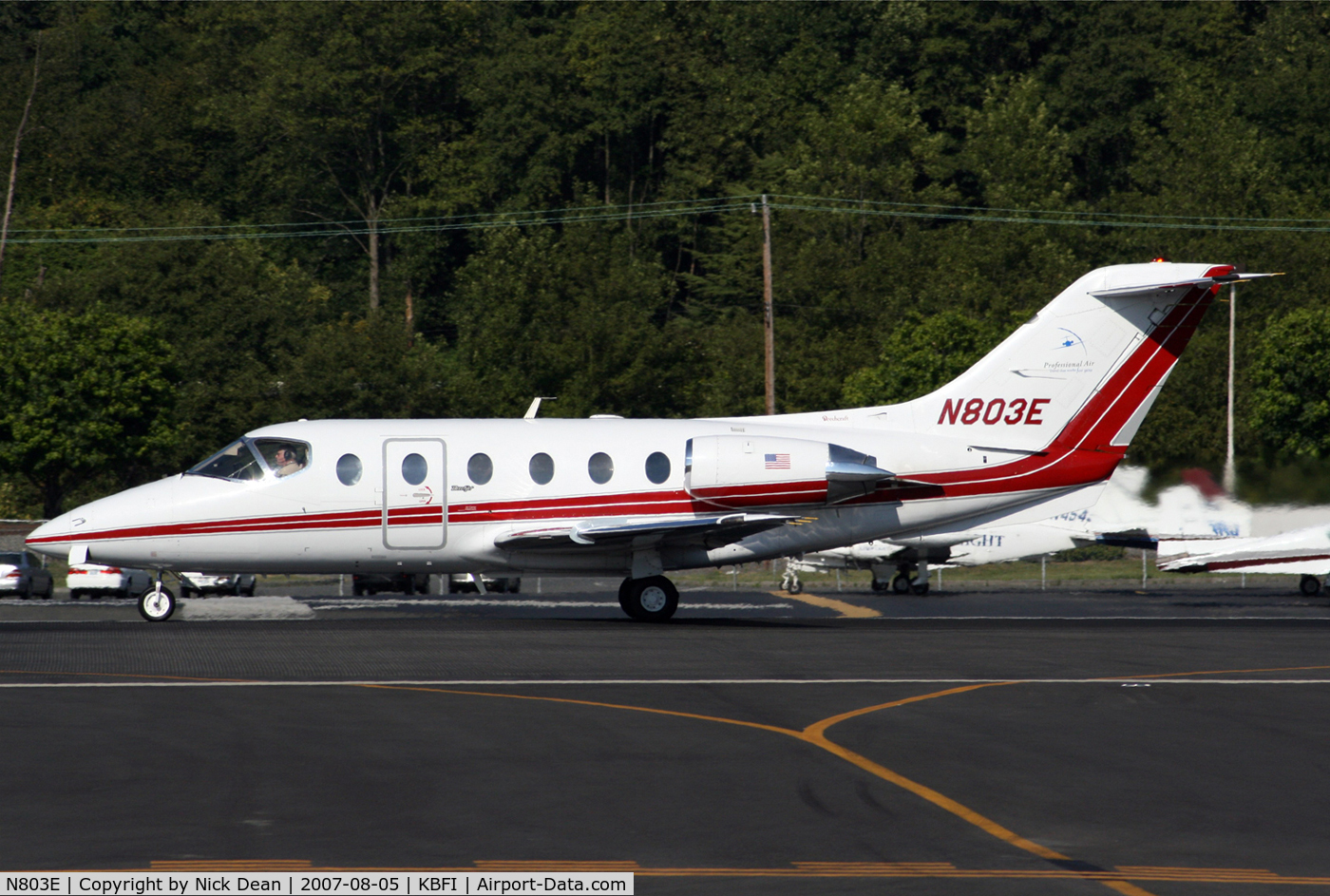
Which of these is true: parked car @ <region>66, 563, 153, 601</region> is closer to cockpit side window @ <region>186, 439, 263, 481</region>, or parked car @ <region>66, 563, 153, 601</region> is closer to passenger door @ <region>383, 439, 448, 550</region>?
cockpit side window @ <region>186, 439, 263, 481</region>

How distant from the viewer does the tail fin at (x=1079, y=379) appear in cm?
2538

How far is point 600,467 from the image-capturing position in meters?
24.5

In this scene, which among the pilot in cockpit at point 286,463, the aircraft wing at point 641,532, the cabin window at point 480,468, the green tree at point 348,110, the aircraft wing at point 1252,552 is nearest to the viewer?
the aircraft wing at point 641,532

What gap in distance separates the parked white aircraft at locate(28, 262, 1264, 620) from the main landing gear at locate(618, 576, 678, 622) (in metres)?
0.03

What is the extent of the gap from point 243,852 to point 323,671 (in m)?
8.92

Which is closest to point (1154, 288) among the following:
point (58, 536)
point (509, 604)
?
point (509, 604)

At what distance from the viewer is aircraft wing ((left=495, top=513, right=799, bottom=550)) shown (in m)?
23.4

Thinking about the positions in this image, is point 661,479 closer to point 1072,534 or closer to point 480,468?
point 480,468

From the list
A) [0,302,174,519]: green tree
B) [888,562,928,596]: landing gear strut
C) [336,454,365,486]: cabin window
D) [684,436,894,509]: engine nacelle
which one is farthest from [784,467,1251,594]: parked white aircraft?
[0,302,174,519]: green tree

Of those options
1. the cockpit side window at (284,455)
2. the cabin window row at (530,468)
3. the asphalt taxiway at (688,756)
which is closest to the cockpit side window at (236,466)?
the cockpit side window at (284,455)

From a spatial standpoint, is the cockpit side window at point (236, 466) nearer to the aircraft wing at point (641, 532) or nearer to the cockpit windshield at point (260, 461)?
the cockpit windshield at point (260, 461)

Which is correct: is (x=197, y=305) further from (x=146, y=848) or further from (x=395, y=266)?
(x=146, y=848)

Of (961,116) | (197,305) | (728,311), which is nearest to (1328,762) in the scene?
(197,305)

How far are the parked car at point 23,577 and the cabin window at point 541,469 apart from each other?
21258 mm
